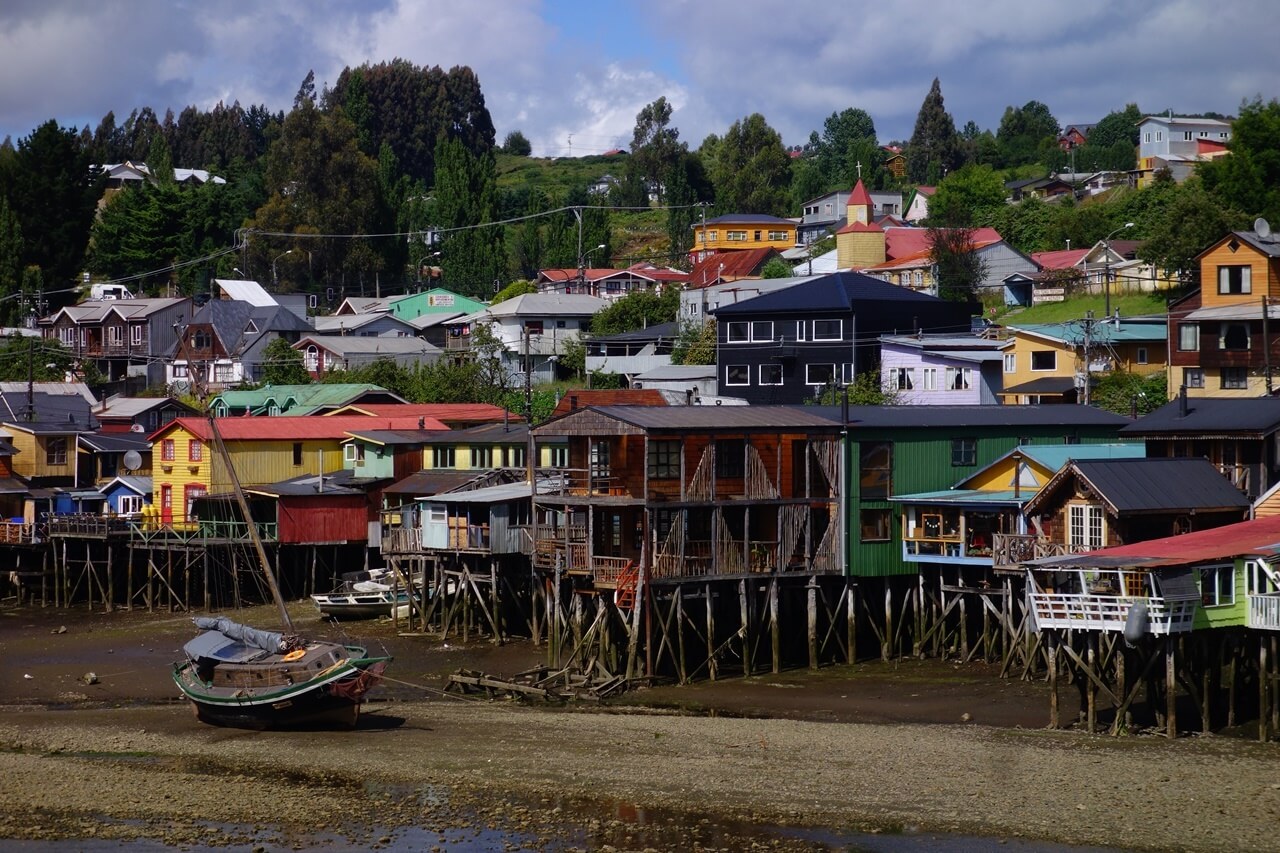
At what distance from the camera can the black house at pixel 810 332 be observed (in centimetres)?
8131

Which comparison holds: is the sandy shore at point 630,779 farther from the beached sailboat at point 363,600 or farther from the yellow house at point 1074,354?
the yellow house at point 1074,354

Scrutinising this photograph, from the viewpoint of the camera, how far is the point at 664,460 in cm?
4728

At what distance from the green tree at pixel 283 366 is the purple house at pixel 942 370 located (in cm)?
4050

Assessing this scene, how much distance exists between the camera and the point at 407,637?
5694 cm

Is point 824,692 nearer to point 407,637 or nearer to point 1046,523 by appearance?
point 1046,523

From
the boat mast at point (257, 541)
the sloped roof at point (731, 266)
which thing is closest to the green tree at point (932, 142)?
the sloped roof at point (731, 266)

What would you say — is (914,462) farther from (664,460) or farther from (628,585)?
(628,585)

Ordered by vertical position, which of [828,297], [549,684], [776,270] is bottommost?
[549,684]

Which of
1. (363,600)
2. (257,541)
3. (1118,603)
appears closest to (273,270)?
(363,600)

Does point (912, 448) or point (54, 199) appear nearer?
point (912, 448)

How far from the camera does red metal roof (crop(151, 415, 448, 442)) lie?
72.5 m

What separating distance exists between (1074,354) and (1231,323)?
920 centimetres

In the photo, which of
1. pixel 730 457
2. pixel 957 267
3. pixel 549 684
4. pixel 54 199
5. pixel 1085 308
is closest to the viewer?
pixel 549 684

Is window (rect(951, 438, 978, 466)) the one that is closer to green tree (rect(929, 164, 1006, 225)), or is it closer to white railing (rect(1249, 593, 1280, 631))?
white railing (rect(1249, 593, 1280, 631))
